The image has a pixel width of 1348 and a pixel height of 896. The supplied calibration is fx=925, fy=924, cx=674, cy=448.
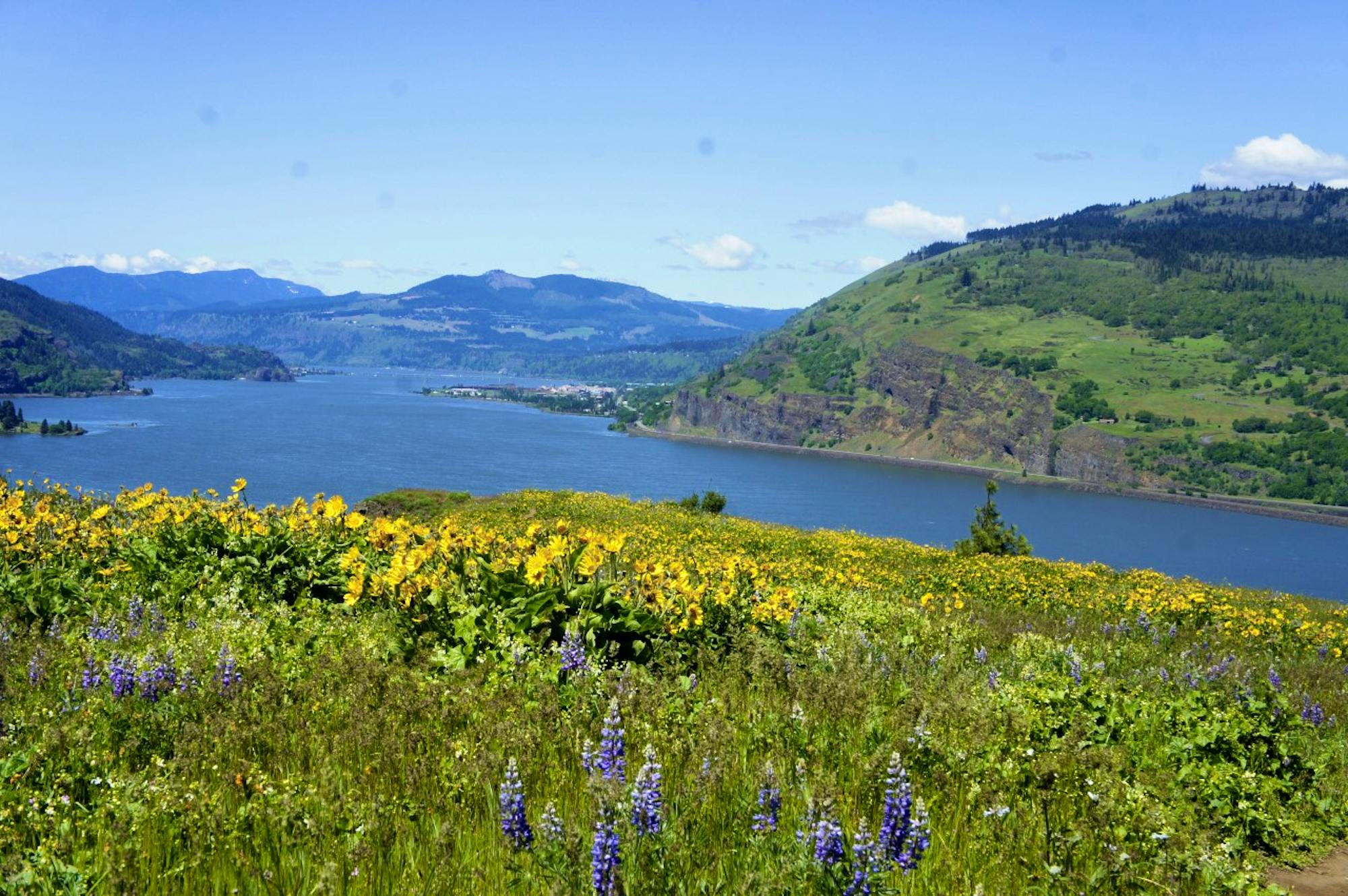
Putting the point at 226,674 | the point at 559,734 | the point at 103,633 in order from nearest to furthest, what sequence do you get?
1. the point at 559,734
2. the point at 226,674
3. the point at 103,633

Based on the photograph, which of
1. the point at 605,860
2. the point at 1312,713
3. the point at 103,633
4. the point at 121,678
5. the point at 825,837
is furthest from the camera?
the point at 1312,713

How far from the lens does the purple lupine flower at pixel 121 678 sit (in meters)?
5.96

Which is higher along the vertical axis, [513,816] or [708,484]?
[513,816]

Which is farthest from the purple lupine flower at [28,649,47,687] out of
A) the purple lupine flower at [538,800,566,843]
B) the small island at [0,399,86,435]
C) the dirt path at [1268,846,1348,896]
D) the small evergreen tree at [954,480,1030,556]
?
the small island at [0,399,86,435]

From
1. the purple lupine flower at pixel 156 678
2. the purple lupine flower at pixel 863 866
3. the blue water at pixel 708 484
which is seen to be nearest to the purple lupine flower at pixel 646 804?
the purple lupine flower at pixel 863 866

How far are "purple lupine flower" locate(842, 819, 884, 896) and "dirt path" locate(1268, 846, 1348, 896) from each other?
3.34 metres

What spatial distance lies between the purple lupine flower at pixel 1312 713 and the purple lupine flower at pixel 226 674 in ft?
31.3

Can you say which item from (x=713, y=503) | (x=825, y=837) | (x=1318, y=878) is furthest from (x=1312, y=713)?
(x=713, y=503)

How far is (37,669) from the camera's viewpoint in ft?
20.6

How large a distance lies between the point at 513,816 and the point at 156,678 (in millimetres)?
3290

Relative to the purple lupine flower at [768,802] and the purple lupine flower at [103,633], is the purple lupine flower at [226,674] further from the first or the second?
the purple lupine flower at [768,802]

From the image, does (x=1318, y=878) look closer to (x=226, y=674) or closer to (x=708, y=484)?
(x=226, y=674)

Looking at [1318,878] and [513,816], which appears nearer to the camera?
[513,816]

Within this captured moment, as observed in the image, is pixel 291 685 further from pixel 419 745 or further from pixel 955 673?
pixel 955 673
